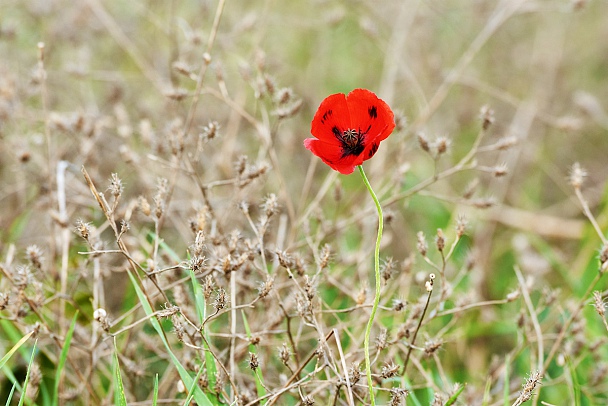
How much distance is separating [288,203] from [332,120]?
67 centimetres

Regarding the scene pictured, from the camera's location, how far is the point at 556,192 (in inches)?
141

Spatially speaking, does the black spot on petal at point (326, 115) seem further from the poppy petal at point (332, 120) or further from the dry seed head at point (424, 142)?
the dry seed head at point (424, 142)

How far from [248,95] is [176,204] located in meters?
1.43

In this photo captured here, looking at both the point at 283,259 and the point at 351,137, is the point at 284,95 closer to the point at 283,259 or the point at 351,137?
the point at 351,137

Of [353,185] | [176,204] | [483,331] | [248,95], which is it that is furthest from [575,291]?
[248,95]

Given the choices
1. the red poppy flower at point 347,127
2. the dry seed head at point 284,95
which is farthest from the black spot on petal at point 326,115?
the dry seed head at point 284,95

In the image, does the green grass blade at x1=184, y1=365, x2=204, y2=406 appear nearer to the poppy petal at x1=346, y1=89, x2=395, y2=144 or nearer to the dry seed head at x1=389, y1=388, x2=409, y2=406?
the dry seed head at x1=389, y1=388, x2=409, y2=406

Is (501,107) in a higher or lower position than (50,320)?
higher

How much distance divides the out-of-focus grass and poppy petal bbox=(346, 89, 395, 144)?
1.04 ft

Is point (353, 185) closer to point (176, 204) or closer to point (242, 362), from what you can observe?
point (176, 204)

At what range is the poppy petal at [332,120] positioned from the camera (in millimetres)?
1359

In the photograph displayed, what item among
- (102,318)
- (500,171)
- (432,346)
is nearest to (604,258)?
(500,171)

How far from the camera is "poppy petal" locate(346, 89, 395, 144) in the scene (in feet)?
4.31

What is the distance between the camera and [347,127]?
1424 millimetres
